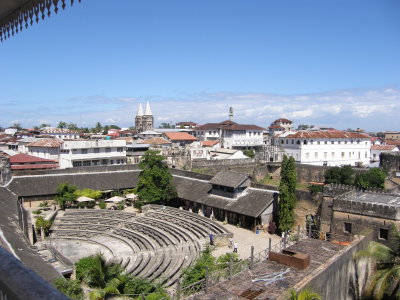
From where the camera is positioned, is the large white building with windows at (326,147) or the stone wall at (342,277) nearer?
the stone wall at (342,277)

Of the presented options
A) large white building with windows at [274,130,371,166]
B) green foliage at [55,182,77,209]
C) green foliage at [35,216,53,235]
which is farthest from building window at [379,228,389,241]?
large white building with windows at [274,130,371,166]

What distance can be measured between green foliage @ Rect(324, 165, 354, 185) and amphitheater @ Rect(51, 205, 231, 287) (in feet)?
64.3

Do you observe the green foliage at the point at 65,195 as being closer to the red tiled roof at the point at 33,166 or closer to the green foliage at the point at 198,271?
the red tiled roof at the point at 33,166

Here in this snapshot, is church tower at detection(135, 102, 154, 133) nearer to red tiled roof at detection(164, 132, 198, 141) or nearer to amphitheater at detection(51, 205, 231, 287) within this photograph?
red tiled roof at detection(164, 132, 198, 141)

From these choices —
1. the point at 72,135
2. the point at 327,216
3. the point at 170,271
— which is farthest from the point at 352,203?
the point at 72,135

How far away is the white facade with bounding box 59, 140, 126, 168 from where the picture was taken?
4772 cm

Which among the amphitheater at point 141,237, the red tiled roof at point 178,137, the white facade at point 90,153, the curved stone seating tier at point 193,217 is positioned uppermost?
the red tiled roof at point 178,137

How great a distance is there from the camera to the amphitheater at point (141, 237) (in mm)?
21828

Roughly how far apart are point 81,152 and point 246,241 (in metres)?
30.8

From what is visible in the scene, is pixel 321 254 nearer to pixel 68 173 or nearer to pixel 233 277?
pixel 233 277

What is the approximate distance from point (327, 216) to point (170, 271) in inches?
521

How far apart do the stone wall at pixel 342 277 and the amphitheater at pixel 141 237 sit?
8558mm

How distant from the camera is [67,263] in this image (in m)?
20.2

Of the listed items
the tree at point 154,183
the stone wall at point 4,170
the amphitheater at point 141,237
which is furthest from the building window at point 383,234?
the stone wall at point 4,170
